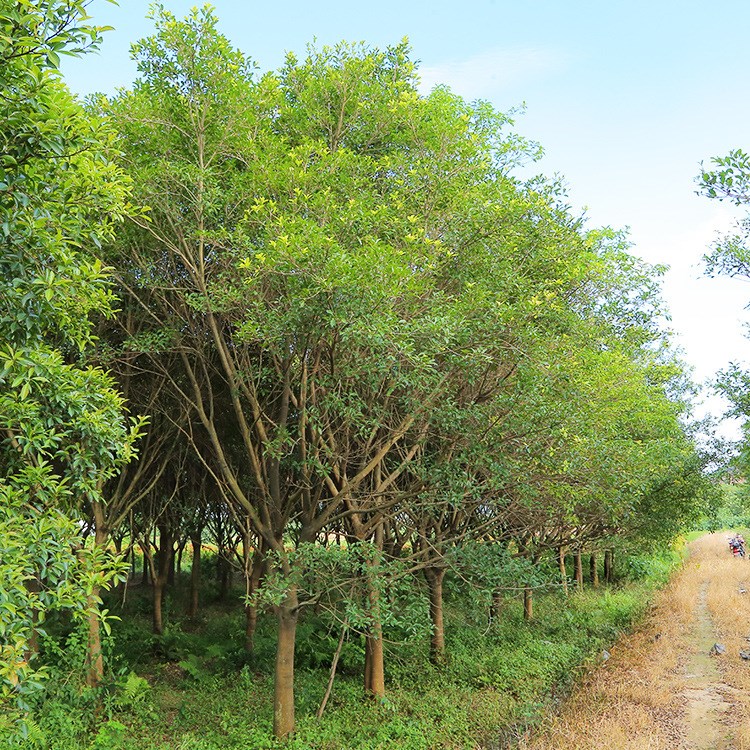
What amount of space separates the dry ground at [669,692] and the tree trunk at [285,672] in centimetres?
433

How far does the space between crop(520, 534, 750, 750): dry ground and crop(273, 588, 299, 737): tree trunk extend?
14.2ft

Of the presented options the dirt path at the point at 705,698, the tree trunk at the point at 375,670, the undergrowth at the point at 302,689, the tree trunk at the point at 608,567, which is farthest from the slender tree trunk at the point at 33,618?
the tree trunk at the point at 608,567

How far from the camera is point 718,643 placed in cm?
2133

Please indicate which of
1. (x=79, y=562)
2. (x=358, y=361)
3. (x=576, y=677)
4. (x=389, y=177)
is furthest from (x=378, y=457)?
(x=576, y=677)

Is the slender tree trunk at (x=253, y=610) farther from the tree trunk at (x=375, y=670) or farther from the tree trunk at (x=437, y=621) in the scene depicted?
the tree trunk at (x=437, y=621)

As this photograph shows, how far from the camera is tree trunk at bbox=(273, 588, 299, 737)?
433 inches

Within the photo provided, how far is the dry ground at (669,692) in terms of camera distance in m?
12.7

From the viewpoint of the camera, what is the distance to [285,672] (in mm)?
11141

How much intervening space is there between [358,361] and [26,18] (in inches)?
210

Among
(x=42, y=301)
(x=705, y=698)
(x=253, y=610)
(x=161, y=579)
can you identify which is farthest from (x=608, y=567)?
(x=42, y=301)

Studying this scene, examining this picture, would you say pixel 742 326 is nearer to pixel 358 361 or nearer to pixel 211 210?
pixel 358 361

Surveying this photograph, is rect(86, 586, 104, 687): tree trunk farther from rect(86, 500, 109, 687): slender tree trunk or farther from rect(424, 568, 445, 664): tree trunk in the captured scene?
rect(424, 568, 445, 664): tree trunk

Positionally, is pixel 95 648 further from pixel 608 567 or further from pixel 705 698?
pixel 608 567

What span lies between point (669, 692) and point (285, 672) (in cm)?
1077
